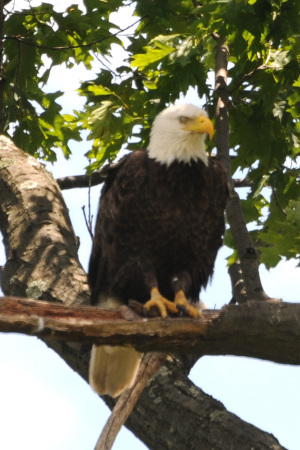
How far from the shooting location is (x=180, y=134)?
19.3 feet

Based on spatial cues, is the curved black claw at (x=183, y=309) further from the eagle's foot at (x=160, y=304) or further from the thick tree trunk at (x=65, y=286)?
the thick tree trunk at (x=65, y=286)

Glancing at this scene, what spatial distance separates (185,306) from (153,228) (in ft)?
1.91

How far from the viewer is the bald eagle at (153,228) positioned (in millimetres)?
5484

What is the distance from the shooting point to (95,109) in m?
7.03

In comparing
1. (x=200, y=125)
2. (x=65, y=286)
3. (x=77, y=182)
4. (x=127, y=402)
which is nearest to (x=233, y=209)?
(x=200, y=125)

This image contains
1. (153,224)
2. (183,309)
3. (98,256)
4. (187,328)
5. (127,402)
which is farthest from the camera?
(98,256)

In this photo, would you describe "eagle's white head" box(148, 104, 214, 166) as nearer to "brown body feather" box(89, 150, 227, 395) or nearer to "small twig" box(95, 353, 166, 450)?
"brown body feather" box(89, 150, 227, 395)

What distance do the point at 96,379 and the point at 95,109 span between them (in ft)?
7.96

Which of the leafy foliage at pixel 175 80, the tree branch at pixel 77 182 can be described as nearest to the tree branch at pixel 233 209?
the leafy foliage at pixel 175 80

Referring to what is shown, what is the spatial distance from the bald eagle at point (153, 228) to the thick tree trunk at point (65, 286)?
0.63ft

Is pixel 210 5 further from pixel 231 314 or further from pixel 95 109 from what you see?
pixel 231 314

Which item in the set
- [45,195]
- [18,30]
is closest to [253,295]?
[45,195]

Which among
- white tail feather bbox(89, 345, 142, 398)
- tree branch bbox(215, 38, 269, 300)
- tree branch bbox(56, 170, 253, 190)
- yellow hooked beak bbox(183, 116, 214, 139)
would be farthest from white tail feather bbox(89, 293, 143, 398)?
Answer: tree branch bbox(56, 170, 253, 190)

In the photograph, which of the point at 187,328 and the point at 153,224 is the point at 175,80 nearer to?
the point at 153,224
